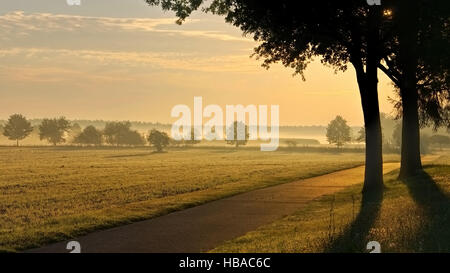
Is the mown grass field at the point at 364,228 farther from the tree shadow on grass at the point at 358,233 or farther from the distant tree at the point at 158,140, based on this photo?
the distant tree at the point at 158,140

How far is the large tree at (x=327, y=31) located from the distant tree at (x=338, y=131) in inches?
5588

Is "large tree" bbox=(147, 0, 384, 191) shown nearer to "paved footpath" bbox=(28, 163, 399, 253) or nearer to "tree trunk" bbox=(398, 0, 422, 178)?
"tree trunk" bbox=(398, 0, 422, 178)

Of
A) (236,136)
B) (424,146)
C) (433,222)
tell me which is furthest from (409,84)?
(236,136)

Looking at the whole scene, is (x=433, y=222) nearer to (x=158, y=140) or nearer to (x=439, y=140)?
(x=158, y=140)

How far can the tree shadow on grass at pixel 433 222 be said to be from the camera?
11.7 metres

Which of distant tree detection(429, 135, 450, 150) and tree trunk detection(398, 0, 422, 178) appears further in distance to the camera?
distant tree detection(429, 135, 450, 150)

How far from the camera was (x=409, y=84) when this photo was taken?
2994 cm

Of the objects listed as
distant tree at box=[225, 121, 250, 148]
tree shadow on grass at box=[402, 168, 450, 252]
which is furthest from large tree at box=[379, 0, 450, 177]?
distant tree at box=[225, 121, 250, 148]

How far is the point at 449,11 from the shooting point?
22484 millimetres

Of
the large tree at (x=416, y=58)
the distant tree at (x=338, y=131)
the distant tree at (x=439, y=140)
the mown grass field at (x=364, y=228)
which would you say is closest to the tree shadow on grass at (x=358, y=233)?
the mown grass field at (x=364, y=228)

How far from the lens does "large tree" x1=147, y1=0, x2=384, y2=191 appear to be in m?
22.1
